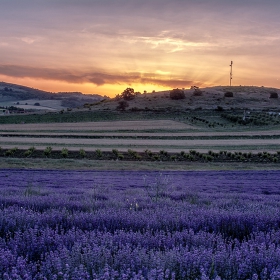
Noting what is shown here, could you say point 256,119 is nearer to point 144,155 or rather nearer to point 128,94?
point 144,155

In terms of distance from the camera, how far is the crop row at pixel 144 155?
3142 centimetres

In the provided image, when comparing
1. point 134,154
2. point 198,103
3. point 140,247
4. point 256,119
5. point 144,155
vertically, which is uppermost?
point 198,103

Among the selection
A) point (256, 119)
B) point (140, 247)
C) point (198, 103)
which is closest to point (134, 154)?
point (140, 247)

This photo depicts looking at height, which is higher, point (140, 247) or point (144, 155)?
point (140, 247)

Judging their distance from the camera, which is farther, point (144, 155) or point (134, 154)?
point (144, 155)

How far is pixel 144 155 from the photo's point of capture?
32406 mm

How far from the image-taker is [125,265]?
265 centimetres

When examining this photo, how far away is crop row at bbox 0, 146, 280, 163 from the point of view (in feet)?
103

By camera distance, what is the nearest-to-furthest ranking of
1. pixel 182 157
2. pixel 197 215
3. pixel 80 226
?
pixel 80 226 → pixel 197 215 → pixel 182 157

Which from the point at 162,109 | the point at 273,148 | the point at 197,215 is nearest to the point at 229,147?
the point at 273,148

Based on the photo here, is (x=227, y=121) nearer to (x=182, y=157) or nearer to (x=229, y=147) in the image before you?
(x=229, y=147)

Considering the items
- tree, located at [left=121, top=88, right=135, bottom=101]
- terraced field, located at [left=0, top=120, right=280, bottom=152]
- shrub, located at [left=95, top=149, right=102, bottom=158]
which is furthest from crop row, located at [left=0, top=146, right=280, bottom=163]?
tree, located at [left=121, top=88, right=135, bottom=101]

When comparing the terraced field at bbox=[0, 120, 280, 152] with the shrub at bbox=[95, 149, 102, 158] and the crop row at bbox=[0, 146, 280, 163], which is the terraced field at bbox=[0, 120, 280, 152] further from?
the shrub at bbox=[95, 149, 102, 158]

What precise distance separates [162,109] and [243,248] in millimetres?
78400
